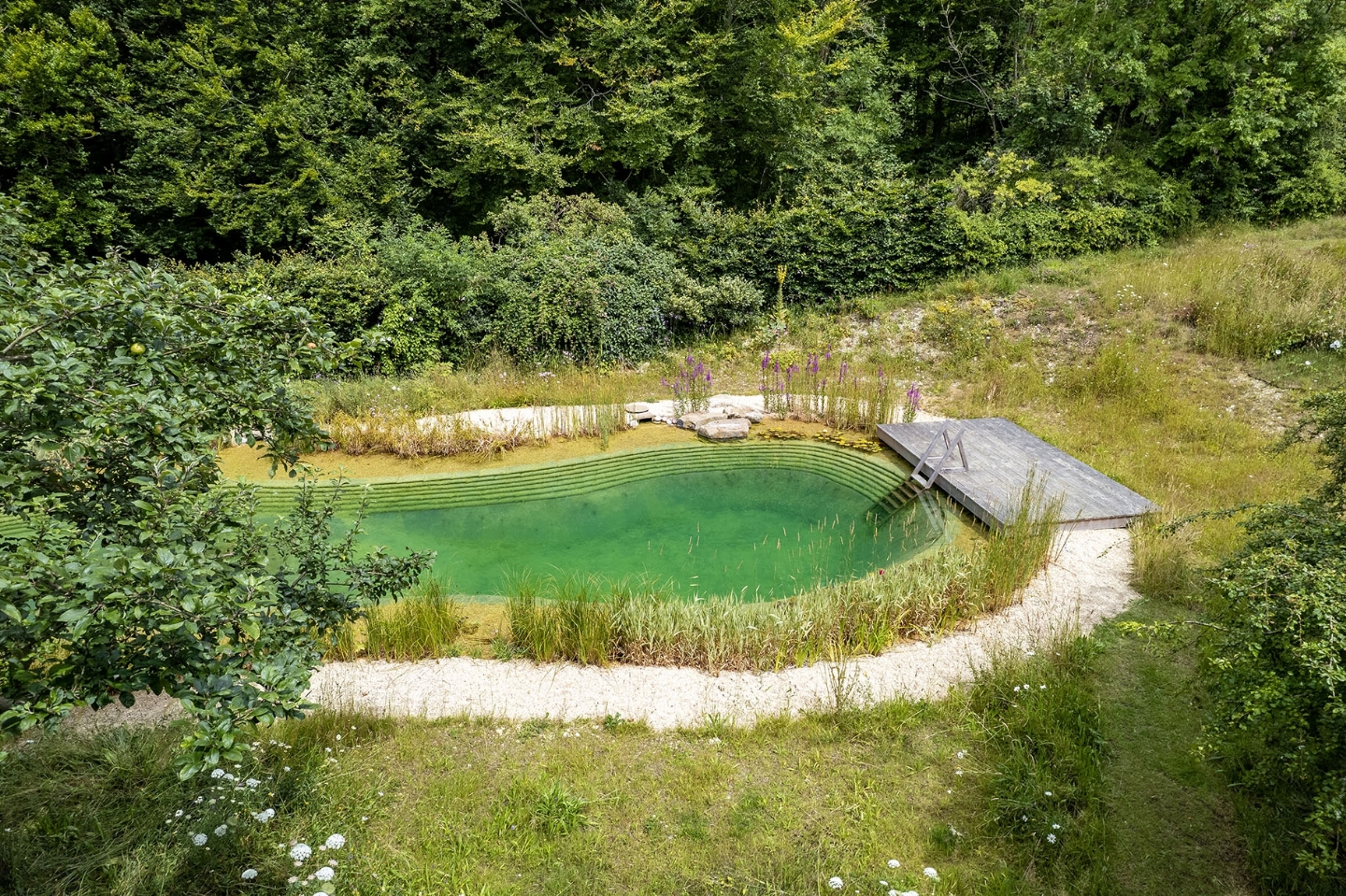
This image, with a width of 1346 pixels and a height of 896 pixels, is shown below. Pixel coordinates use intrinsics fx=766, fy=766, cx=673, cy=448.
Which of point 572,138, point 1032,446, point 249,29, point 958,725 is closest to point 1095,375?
point 1032,446

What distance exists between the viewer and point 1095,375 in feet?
28.7

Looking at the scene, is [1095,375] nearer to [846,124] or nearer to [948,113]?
[846,124]

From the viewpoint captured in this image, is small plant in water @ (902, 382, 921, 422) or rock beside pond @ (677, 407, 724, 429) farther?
rock beside pond @ (677, 407, 724, 429)

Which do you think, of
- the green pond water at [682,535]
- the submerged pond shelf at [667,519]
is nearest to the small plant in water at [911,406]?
the submerged pond shelf at [667,519]

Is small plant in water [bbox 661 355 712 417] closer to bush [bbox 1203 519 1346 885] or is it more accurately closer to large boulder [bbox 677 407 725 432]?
large boulder [bbox 677 407 725 432]

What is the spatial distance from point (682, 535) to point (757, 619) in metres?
1.85

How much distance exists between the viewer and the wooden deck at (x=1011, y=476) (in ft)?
20.4

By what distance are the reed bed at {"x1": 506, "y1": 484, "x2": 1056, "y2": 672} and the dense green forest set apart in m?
5.62

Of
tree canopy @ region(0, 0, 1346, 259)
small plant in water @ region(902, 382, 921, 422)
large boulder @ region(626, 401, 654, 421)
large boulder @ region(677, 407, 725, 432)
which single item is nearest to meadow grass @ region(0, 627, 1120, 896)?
small plant in water @ region(902, 382, 921, 422)

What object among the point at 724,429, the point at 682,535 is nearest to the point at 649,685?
the point at 682,535

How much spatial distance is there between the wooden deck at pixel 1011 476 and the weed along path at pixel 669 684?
4.02 ft

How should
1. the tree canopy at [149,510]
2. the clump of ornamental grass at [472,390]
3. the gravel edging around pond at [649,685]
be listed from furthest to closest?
the clump of ornamental grass at [472,390] → the gravel edging around pond at [649,685] → the tree canopy at [149,510]

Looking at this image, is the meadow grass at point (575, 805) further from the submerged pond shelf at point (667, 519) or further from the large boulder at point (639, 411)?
the large boulder at point (639, 411)

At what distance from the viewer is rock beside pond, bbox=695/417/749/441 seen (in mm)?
8453
